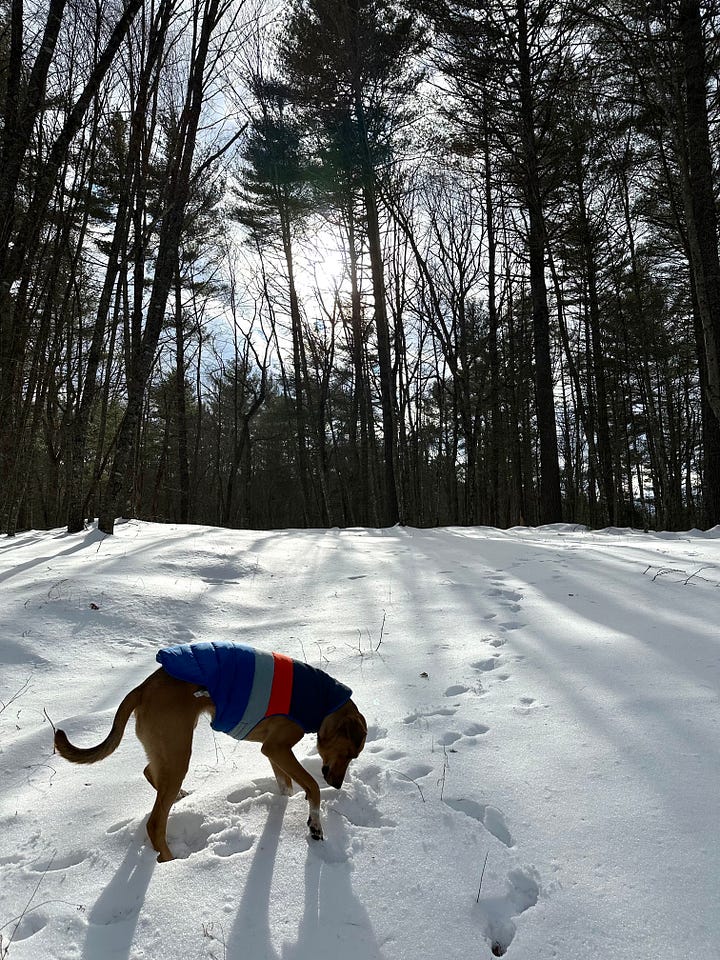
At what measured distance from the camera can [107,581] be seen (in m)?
5.06

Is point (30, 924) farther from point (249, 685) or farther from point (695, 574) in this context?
point (695, 574)

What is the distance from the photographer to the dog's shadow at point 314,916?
157cm

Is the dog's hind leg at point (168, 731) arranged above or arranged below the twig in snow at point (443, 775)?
above

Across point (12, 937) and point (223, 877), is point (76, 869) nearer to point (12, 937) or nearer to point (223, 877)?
point (12, 937)

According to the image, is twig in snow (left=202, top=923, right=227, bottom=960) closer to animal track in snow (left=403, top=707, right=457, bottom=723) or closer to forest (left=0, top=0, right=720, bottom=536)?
animal track in snow (left=403, top=707, right=457, bottom=723)

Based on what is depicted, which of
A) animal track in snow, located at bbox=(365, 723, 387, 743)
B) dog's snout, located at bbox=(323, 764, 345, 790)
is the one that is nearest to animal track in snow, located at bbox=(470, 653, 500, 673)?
animal track in snow, located at bbox=(365, 723, 387, 743)

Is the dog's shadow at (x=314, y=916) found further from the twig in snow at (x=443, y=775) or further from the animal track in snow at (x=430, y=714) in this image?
the animal track in snow at (x=430, y=714)

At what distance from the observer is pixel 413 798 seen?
2.18 meters

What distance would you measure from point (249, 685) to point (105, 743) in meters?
0.61

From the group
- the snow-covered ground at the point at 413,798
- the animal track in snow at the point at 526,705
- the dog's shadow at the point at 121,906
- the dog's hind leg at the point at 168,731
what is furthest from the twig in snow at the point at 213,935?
the animal track in snow at the point at 526,705

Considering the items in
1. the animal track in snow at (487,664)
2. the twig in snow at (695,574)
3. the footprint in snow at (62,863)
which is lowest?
the footprint in snow at (62,863)

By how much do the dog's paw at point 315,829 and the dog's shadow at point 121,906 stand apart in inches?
23.1

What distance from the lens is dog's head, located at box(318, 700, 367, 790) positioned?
2238 mm

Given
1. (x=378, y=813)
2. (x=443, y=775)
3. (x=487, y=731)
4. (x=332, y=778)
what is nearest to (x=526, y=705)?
(x=487, y=731)
